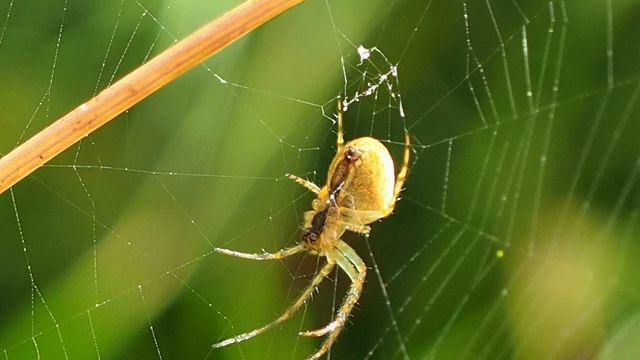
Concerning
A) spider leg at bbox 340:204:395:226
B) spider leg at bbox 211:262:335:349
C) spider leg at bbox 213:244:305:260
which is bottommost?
spider leg at bbox 211:262:335:349

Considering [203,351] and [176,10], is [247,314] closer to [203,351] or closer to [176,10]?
[203,351]

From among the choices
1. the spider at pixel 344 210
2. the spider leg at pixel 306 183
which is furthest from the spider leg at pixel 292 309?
the spider leg at pixel 306 183

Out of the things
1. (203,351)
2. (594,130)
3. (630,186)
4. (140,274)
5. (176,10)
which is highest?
(176,10)

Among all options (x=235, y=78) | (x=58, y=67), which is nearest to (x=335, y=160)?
(x=235, y=78)

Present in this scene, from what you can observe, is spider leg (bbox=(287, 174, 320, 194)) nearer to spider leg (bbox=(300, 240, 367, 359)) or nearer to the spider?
the spider

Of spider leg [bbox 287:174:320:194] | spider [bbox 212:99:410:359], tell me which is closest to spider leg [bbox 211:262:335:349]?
spider [bbox 212:99:410:359]

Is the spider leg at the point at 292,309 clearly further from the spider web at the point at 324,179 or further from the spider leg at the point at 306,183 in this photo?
the spider leg at the point at 306,183

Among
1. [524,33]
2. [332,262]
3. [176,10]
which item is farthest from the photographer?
[524,33]
